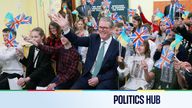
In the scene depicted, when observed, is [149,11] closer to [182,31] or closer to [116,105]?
[182,31]

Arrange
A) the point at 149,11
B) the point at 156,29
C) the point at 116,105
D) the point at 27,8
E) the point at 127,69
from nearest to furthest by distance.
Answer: the point at 116,105
the point at 127,69
the point at 156,29
the point at 27,8
the point at 149,11

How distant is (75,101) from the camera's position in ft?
4.14

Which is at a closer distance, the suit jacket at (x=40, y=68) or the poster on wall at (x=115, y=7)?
the suit jacket at (x=40, y=68)

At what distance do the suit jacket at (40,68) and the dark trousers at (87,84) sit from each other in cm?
32

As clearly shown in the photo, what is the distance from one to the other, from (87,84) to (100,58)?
0.69ft

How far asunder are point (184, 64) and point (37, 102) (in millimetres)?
928

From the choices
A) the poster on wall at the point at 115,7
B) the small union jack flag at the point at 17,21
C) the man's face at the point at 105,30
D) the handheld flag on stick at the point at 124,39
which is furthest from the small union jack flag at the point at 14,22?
the poster on wall at the point at 115,7

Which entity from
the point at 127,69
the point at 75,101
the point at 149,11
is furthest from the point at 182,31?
the point at 149,11

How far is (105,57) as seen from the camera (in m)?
2.16

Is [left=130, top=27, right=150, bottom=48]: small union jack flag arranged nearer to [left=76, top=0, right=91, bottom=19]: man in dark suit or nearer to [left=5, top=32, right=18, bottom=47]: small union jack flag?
[left=5, top=32, right=18, bottom=47]: small union jack flag

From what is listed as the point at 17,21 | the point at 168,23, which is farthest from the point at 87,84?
the point at 168,23

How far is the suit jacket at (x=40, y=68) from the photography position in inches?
95.7

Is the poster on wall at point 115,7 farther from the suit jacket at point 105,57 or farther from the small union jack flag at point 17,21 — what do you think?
the suit jacket at point 105,57

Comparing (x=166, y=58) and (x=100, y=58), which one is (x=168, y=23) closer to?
(x=100, y=58)
